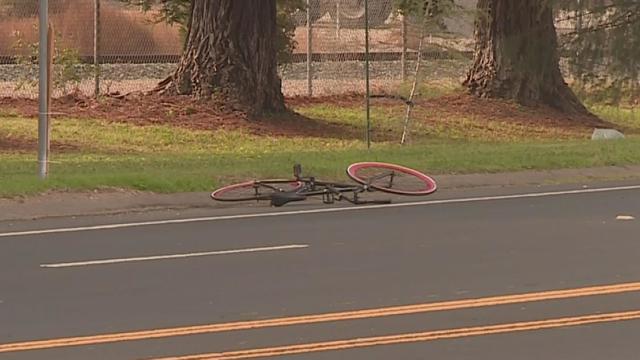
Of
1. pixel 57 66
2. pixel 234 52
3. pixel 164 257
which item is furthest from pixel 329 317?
pixel 57 66

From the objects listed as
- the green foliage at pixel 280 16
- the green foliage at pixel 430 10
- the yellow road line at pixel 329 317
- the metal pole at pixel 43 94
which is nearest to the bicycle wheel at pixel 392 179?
the metal pole at pixel 43 94

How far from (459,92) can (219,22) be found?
22.5ft

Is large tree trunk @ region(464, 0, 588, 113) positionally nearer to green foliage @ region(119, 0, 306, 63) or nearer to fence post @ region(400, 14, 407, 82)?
fence post @ region(400, 14, 407, 82)

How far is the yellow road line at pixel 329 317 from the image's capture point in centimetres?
729

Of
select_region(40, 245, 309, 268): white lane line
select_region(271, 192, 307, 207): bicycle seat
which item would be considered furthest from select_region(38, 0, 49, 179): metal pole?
select_region(40, 245, 309, 268): white lane line

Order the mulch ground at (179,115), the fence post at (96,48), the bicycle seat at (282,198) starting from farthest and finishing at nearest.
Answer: the fence post at (96,48)
the mulch ground at (179,115)
the bicycle seat at (282,198)

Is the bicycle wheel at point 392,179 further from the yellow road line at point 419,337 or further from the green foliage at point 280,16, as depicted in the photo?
the green foliage at point 280,16

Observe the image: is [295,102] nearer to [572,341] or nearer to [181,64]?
[181,64]

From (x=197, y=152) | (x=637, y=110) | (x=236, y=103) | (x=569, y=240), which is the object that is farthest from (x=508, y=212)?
(x=637, y=110)

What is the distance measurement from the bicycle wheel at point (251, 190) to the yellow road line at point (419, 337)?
21.1 feet

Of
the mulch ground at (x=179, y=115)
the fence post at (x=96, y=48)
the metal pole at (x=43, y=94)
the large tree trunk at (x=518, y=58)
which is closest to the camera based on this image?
the metal pole at (x=43, y=94)

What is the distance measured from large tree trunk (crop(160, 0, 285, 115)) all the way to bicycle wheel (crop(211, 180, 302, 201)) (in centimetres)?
1103

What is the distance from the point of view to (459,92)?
29484 millimetres

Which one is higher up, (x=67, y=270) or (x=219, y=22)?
(x=219, y=22)
